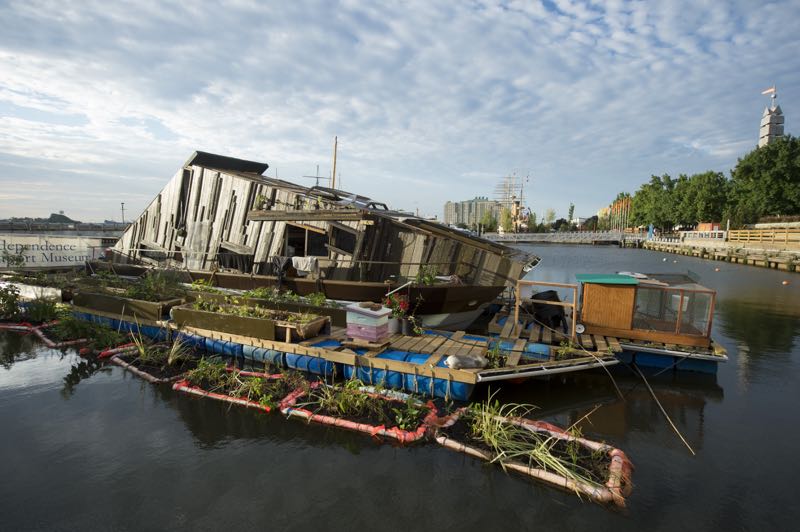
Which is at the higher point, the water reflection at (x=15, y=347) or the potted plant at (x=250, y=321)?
the potted plant at (x=250, y=321)

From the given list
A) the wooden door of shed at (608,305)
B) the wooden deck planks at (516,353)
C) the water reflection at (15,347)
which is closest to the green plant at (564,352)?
the wooden deck planks at (516,353)

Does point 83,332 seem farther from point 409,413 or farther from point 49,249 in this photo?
point 49,249

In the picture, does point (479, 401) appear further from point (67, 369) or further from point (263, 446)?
point (67, 369)

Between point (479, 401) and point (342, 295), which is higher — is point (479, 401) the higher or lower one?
the lower one

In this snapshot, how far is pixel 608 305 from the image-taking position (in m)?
11.6

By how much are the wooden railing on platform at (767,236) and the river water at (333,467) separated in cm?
4399

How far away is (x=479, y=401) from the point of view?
936 centimetres

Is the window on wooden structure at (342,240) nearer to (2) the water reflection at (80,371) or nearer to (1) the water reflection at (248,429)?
(1) the water reflection at (248,429)

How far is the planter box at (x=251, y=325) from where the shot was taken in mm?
10500

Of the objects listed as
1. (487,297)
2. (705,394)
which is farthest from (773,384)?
(487,297)

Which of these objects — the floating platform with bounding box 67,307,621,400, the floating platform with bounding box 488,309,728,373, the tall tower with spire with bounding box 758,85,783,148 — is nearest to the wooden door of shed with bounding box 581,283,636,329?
the floating platform with bounding box 488,309,728,373

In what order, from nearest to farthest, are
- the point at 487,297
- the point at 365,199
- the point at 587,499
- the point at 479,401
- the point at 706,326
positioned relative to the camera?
the point at 587,499 → the point at 479,401 → the point at 706,326 → the point at 487,297 → the point at 365,199

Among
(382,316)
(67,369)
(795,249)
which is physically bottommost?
(67,369)

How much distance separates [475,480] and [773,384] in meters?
10.3
